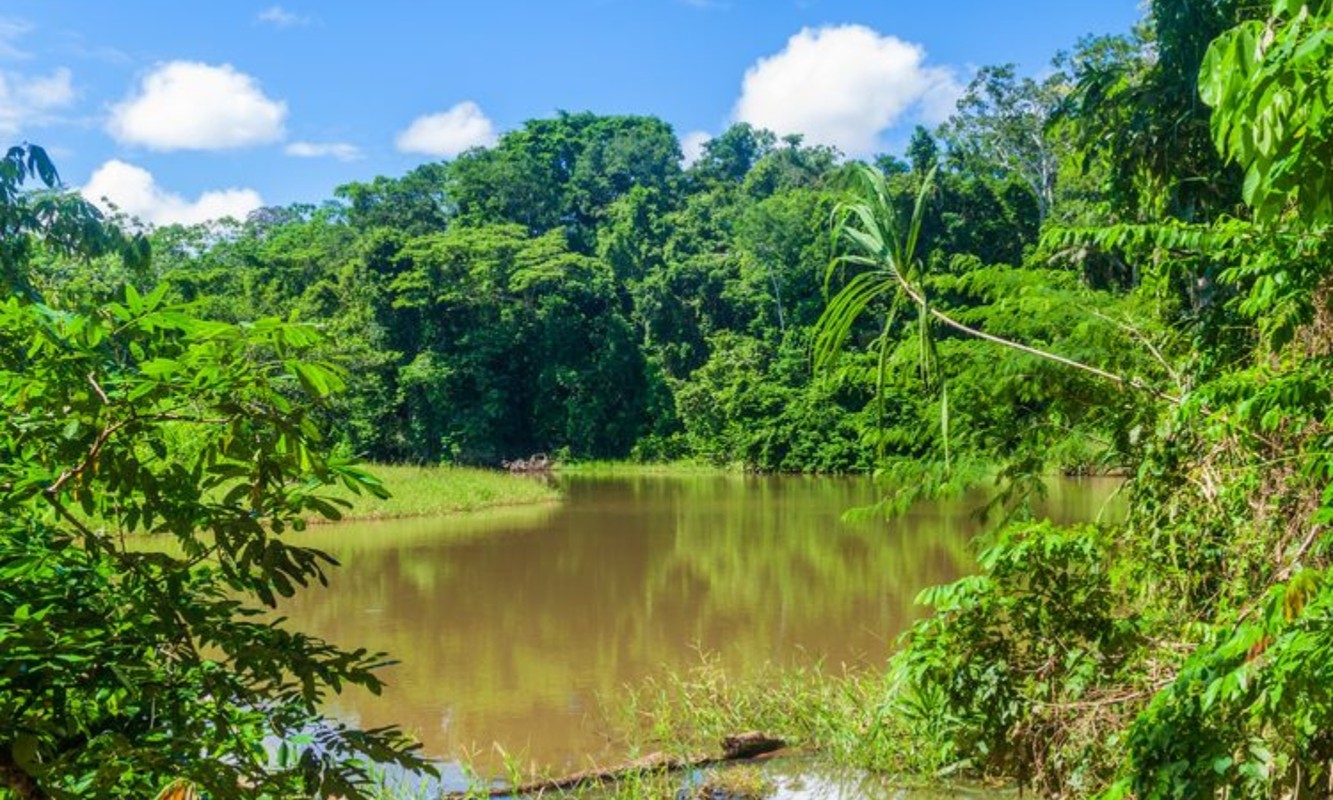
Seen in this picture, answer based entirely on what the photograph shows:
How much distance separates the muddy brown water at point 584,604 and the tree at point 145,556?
2.94m

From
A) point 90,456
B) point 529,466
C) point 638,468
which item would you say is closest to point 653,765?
point 90,456

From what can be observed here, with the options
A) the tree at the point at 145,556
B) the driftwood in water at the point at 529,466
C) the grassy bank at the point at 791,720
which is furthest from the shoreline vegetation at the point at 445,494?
the tree at the point at 145,556

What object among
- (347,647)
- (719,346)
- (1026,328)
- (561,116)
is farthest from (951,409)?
(561,116)

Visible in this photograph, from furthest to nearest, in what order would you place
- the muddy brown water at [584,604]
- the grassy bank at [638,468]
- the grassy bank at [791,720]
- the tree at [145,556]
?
the grassy bank at [638,468] → the muddy brown water at [584,604] → the grassy bank at [791,720] → the tree at [145,556]

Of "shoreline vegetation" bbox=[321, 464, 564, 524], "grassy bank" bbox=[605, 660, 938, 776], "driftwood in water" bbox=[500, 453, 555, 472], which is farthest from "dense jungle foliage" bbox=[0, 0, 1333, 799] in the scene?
"driftwood in water" bbox=[500, 453, 555, 472]

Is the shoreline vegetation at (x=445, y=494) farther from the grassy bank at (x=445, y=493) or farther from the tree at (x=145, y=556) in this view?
the tree at (x=145, y=556)

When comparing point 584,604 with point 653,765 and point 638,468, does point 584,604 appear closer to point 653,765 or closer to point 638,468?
point 653,765

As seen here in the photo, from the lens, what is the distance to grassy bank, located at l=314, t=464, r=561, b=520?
52.8 ft

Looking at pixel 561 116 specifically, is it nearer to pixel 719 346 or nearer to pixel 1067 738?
pixel 719 346

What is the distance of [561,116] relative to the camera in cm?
4369

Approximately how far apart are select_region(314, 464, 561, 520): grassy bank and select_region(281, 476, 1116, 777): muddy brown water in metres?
0.67

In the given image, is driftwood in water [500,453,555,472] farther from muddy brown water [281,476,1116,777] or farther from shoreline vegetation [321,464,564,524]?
muddy brown water [281,476,1116,777]

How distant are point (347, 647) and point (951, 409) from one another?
18.4 feet

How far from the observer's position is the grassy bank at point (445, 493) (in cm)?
1609
